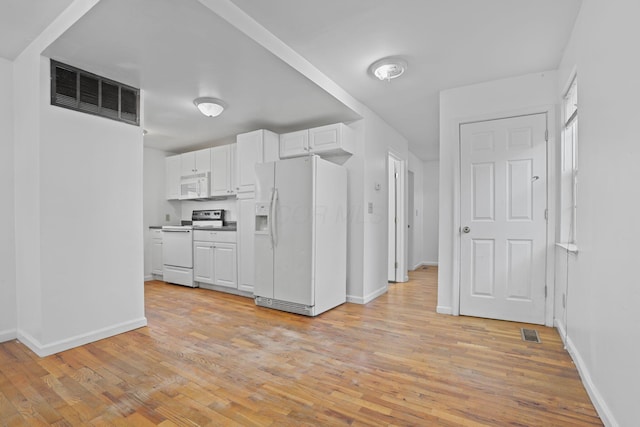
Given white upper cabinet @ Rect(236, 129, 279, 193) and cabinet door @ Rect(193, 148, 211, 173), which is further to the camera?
cabinet door @ Rect(193, 148, 211, 173)

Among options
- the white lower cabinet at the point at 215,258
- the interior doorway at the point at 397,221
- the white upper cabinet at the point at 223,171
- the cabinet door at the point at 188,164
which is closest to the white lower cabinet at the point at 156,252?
the white lower cabinet at the point at 215,258

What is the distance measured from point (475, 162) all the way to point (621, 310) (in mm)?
2116

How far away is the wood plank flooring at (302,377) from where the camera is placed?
1659 mm

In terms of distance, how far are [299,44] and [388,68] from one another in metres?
0.86

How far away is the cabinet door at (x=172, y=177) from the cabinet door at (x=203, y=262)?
1355mm

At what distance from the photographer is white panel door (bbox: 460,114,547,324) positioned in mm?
Answer: 3029

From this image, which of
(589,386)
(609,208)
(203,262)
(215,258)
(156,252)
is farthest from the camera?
(156,252)

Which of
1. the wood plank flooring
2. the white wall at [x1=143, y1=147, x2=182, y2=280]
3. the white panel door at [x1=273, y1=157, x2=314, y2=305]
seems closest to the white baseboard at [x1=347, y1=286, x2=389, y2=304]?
the wood plank flooring

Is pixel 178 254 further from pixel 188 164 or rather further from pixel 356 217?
pixel 356 217

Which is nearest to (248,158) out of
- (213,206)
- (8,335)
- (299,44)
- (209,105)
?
(209,105)

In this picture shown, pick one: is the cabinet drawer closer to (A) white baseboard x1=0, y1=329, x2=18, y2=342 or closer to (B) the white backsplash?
(B) the white backsplash

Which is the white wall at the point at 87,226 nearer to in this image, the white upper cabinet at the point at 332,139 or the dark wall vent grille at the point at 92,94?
the dark wall vent grille at the point at 92,94

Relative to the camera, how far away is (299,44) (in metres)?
2.54

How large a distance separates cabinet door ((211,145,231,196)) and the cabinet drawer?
68 centimetres
